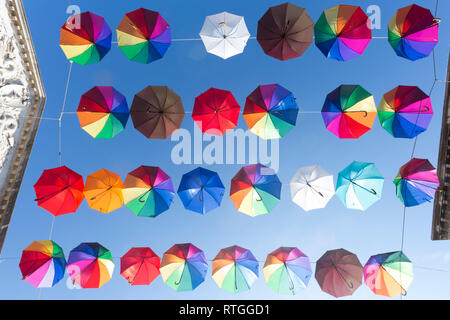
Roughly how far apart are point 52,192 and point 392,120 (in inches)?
366

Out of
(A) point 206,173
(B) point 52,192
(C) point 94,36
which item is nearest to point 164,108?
(A) point 206,173

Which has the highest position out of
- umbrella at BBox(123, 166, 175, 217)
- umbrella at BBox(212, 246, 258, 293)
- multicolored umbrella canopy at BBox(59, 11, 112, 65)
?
multicolored umbrella canopy at BBox(59, 11, 112, 65)

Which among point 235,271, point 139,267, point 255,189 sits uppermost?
point 255,189

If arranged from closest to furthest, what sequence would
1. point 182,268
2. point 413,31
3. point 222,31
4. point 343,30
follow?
1. point 413,31
2. point 343,30
3. point 222,31
4. point 182,268

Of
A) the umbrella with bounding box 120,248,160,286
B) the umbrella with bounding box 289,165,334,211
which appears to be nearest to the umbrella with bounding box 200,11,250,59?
the umbrella with bounding box 289,165,334,211

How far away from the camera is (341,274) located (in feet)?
22.5

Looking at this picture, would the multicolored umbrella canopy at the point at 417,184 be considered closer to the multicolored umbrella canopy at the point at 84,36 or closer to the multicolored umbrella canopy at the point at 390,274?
the multicolored umbrella canopy at the point at 390,274

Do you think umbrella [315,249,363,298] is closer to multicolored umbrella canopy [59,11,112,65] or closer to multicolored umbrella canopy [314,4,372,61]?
multicolored umbrella canopy [314,4,372,61]

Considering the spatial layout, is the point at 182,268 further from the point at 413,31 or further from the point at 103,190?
the point at 413,31

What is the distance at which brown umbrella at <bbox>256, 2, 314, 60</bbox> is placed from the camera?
6.46 m

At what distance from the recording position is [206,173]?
7.08 metres

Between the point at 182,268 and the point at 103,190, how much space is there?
306 centimetres

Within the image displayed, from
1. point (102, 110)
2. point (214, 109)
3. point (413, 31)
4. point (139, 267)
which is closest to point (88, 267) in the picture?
point (139, 267)

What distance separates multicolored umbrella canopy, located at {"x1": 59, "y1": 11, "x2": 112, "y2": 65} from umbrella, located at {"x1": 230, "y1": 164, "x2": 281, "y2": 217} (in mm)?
5178
